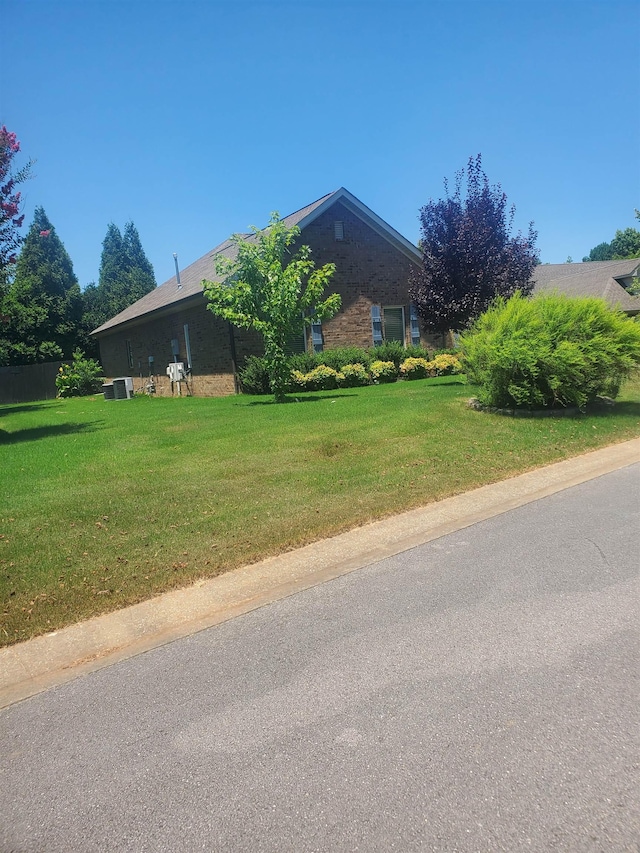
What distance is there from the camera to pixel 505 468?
24.7ft

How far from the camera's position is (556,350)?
10008mm

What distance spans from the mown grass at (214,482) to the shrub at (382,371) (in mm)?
6910

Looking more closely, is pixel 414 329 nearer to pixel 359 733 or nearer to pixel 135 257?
pixel 359 733

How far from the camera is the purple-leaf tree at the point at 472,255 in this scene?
16.6 meters

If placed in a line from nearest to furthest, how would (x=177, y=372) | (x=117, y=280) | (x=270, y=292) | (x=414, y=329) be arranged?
(x=270, y=292), (x=177, y=372), (x=414, y=329), (x=117, y=280)

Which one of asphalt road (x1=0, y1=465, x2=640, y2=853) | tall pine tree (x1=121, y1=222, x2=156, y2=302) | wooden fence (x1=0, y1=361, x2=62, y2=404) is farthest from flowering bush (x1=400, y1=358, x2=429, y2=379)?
tall pine tree (x1=121, y1=222, x2=156, y2=302)

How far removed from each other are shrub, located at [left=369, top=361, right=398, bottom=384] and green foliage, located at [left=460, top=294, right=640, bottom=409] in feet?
29.7

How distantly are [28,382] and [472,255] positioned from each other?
26.2 m

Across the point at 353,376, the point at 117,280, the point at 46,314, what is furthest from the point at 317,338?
the point at 117,280

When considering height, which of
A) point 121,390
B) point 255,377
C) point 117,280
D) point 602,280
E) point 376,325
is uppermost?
point 117,280

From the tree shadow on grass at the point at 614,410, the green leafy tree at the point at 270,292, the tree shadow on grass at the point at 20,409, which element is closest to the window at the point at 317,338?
the green leafy tree at the point at 270,292

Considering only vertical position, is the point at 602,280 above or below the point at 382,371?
Answer: above

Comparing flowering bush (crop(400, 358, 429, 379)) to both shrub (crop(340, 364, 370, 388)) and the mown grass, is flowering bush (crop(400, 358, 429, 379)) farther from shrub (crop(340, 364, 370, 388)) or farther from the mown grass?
the mown grass

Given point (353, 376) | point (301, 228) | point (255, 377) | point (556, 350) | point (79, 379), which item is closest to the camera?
point (556, 350)
